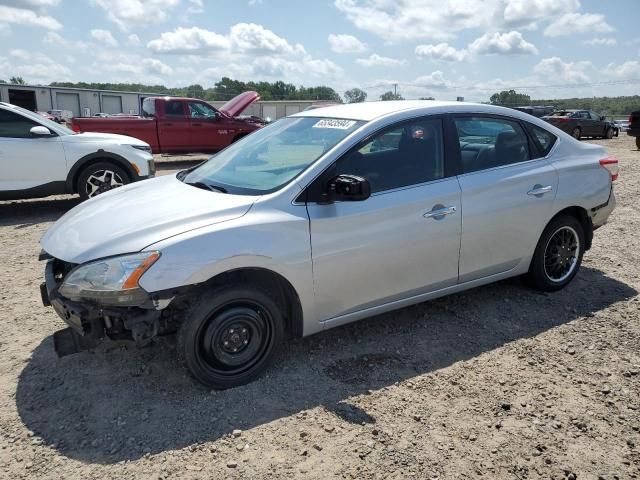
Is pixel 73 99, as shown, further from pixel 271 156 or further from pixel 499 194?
pixel 499 194

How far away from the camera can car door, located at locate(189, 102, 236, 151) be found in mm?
14812

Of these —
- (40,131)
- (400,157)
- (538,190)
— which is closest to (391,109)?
(400,157)

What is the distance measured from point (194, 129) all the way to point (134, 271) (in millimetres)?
12633

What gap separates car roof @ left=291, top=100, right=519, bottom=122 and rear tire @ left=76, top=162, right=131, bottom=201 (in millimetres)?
4980

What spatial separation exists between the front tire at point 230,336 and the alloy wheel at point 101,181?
19.3 feet

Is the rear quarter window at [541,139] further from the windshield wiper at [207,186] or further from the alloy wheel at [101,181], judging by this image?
the alloy wheel at [101,181]

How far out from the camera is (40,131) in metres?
7.65

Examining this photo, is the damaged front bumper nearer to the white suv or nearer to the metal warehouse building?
the white suv

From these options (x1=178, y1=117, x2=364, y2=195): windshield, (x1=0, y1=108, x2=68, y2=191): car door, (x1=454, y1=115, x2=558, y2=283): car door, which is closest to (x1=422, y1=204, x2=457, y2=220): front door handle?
(x1=454, y1=115, x2=558, y2=283): car door

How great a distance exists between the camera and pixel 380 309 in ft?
12.1

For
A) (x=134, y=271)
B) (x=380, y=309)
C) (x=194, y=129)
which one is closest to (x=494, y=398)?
(x=380, y=309)

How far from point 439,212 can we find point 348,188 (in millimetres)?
894

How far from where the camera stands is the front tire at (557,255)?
4.56 meters

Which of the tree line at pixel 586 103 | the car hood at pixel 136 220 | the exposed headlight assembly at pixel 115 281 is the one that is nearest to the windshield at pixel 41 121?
the car hood at pixel 136 220
